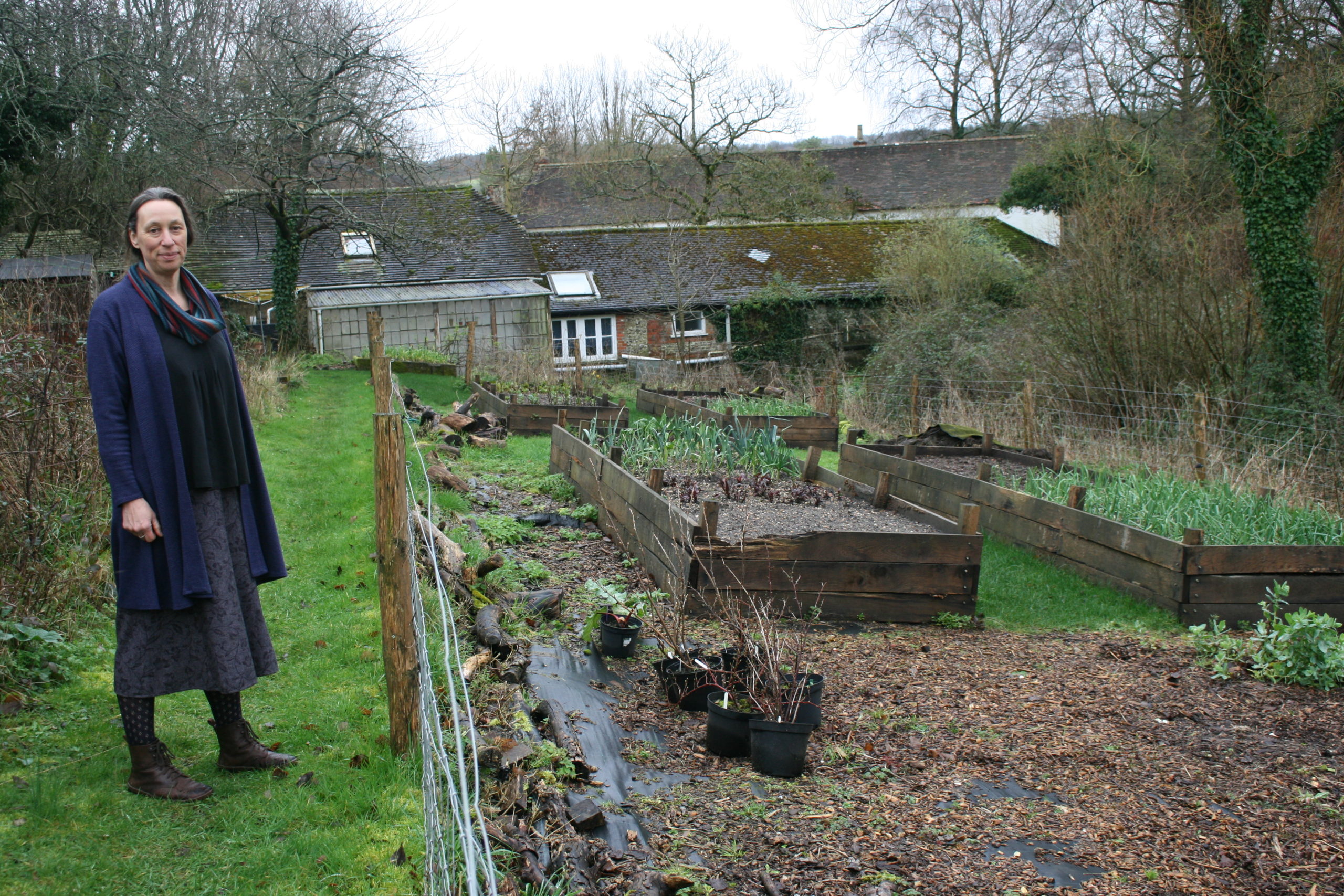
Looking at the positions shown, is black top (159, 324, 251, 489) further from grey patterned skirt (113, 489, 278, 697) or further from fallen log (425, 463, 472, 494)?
fallen log (425, 463, 472, 494)

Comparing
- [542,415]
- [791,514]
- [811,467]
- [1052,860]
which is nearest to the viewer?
[1052,860]

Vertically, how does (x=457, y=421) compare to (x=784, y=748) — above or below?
above

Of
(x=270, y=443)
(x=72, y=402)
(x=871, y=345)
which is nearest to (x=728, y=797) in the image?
(x=72, y=402)

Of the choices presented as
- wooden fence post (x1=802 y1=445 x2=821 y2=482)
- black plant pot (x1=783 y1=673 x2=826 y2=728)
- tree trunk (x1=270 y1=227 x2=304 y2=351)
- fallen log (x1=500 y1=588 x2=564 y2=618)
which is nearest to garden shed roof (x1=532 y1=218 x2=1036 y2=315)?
tree trunk (x1=270 y1=227 x2=304 y2=351)

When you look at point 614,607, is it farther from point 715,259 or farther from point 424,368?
point 715,259

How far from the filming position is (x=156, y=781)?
10.5 feet

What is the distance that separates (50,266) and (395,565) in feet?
53.9

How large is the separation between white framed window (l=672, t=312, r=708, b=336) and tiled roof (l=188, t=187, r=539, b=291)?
4424 mm

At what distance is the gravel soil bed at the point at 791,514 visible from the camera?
6.86 meters

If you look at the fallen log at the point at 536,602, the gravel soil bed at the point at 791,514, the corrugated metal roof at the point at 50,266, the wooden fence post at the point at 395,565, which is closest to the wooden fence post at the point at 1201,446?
the gravel soil bed at the point at 791,514

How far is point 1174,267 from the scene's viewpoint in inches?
483

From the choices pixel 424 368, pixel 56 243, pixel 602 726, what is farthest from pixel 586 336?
pixel 602 726

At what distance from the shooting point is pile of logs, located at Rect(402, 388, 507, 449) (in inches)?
493

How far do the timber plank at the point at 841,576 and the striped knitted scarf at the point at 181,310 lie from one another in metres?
3.39
